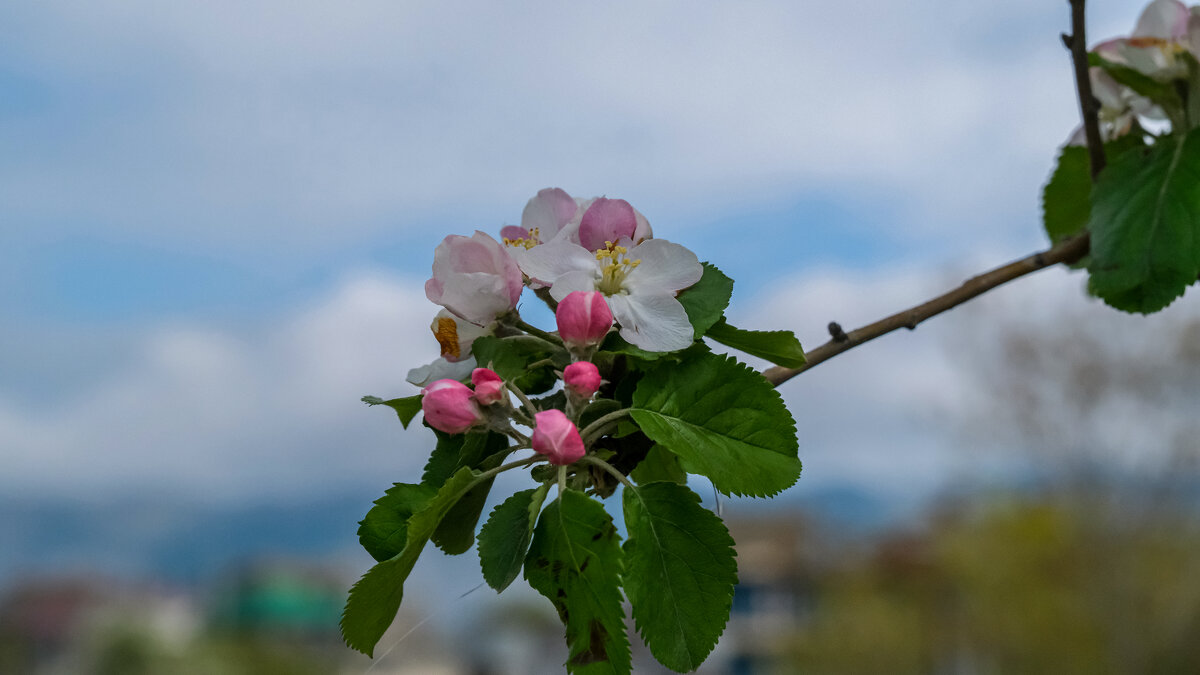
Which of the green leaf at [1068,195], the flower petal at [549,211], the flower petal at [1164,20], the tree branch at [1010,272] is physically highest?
the flower petal at [1164,20]

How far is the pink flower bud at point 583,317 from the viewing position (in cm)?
35

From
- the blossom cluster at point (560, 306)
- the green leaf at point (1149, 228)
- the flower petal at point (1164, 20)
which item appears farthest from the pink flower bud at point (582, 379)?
the flower petal at point (1164, 20)

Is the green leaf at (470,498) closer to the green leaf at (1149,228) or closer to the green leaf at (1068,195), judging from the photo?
the green leaf at (1149,228)

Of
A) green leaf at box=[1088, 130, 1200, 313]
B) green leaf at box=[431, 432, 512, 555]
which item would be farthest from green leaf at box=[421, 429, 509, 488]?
green leaf at box=[1088, 130, 1200, 313]

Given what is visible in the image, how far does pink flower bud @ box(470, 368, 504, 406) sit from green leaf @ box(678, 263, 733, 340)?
0.09m

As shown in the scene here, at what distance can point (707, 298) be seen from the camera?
395mm

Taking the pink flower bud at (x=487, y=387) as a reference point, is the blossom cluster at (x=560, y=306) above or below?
above

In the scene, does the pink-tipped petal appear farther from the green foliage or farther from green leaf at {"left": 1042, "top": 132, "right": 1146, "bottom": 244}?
green leaf at {"left": 1042, "top": 132, "right": 1146, "bottom": 244}

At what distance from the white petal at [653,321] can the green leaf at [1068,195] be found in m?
0.51

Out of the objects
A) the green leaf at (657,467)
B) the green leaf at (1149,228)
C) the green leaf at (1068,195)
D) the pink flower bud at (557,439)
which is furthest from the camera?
the green leaf at (1068,195)

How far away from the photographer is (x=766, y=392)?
0.36 metres

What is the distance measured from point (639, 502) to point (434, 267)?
130 millimetres

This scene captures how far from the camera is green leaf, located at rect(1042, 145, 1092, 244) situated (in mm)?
737

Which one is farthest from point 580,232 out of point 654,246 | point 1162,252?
point 1162,252
